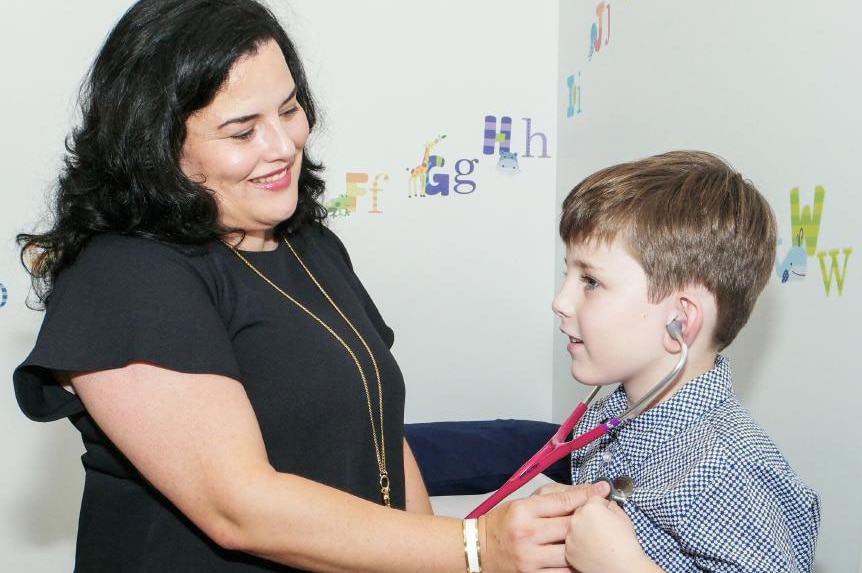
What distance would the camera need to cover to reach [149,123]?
1.11 m

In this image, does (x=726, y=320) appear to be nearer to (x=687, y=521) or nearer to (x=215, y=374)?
(x=687, y=521)

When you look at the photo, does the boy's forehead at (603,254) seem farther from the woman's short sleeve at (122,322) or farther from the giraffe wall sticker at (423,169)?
the giraffe wall sticker at (423,169)

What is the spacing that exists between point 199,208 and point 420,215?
57.0 inches

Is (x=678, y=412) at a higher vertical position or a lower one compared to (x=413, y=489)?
higher

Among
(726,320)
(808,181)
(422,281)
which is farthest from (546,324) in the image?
(726,320)

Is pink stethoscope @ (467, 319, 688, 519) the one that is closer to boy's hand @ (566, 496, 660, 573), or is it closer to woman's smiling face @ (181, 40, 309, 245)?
boy's hand @ (566, 496, 660, 573)

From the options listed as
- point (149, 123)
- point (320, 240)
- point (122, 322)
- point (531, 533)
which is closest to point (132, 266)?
point (122, 322)

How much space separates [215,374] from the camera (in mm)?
1039

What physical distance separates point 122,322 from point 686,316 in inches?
29.1

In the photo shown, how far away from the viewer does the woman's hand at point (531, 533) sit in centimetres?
106

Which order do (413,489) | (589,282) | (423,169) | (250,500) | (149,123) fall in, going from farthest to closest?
(423,169) < (413,489) < (589,282) < (149,123) < (250,500)

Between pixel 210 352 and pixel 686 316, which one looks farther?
pixel 686 316

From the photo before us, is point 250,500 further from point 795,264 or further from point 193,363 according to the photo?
point 795,264

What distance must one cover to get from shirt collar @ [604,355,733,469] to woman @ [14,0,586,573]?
0.16 metres
